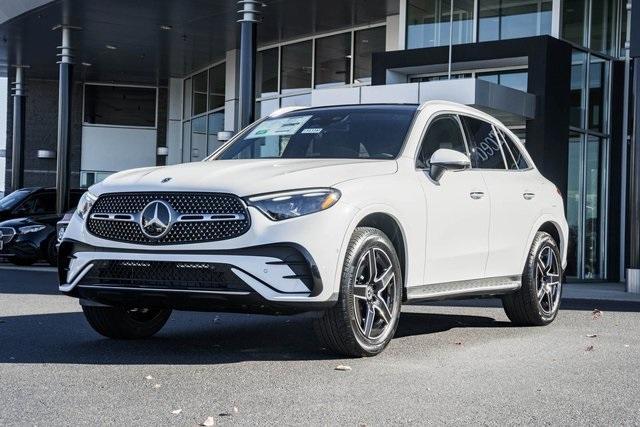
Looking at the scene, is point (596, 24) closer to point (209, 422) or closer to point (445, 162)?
point (445, 162)

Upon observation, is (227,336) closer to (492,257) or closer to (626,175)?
(492,257)

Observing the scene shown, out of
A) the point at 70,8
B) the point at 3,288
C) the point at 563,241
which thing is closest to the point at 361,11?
the point at 70,8

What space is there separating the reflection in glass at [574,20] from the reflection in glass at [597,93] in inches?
22.6

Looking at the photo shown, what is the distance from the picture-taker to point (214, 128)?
33250 mm

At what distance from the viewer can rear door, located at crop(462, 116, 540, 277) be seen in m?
7.95

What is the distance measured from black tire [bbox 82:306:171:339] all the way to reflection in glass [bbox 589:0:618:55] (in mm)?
14322

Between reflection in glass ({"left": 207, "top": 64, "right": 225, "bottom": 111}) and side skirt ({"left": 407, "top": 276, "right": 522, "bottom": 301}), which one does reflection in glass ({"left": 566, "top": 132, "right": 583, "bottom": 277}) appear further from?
reflection in glass ({"left": 207, "top": 64, "right": 225, "bottom": 111})

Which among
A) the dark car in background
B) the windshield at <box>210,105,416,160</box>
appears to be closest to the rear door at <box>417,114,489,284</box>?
the windshield at <box>210,105,416,160</box>

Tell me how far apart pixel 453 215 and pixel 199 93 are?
28.3 m

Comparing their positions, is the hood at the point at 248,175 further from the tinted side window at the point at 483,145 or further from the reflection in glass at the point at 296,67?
the reflection in glass at the point at 296,67

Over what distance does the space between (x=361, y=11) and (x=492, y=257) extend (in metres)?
16.4

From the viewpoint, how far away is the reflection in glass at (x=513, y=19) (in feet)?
62.7

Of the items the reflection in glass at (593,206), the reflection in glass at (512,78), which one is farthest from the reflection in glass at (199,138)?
the reflection in glass at (593,206)

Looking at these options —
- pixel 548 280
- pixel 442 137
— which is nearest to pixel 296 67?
pixel 548 280
